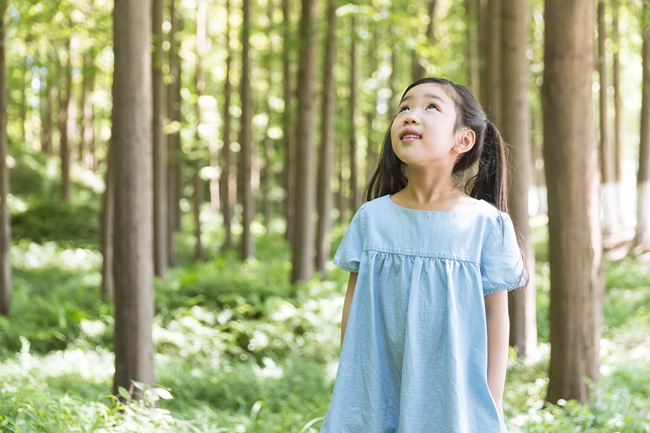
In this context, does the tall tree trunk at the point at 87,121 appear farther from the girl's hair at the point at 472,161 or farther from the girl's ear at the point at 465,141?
the girl's ear at the point at 465,141

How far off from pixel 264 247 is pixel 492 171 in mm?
17154

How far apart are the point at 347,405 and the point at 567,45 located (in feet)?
13.1

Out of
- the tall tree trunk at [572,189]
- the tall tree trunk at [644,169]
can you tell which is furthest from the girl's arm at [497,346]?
the tall tree trunk at [644,169]

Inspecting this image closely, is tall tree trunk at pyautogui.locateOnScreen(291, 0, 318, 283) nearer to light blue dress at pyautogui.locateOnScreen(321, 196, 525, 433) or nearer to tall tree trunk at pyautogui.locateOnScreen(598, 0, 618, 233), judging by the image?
tall tree trunk at pyautogui.locateOnScreen(598, 0, 618, 233)

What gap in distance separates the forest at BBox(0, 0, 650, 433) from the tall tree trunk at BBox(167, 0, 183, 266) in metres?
0.09

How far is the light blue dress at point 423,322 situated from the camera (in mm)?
2295

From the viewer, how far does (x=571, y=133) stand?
17.1 feet

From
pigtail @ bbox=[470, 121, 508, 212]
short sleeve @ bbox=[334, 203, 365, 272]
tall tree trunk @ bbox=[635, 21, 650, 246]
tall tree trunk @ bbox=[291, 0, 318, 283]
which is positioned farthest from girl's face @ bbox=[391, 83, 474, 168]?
tall tree trunk @ bbox=[635, 21, 650, 246]

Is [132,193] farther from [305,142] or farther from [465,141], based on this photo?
[305,142]

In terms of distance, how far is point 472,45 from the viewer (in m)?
14.8

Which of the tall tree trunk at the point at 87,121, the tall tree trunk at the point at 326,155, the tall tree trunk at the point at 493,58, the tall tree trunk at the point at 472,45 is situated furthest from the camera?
the tall tree trunk at the point at 87,121

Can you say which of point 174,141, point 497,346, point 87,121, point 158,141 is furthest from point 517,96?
point 87,121

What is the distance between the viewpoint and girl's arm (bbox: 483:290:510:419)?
2361 millimetres

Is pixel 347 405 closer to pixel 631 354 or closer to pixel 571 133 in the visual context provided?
pixel 571 133
